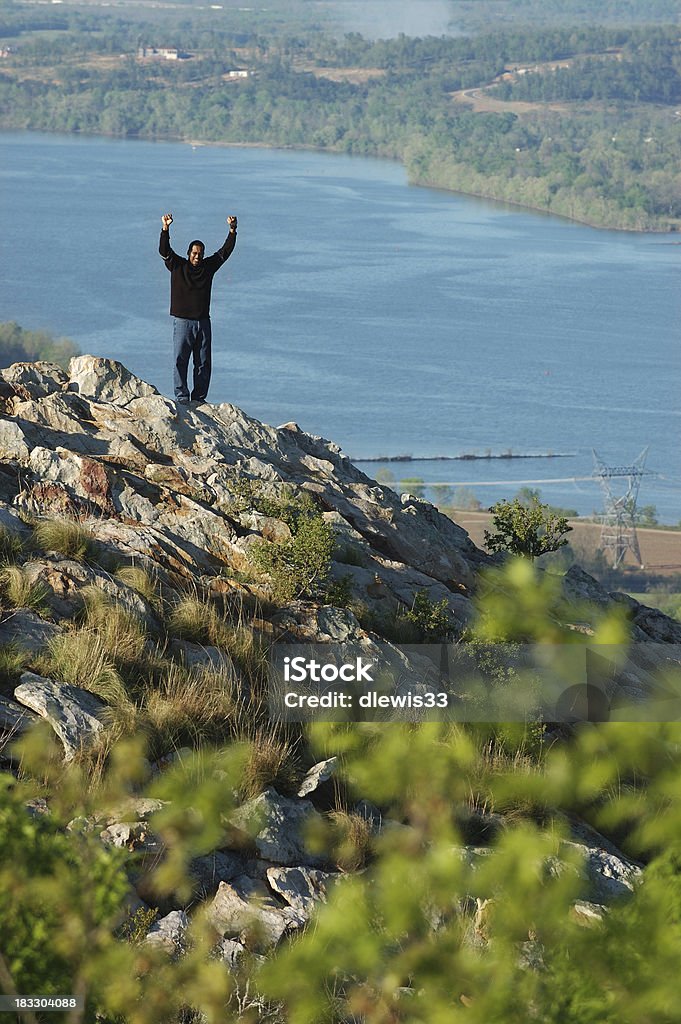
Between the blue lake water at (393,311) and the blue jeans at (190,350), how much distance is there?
52761 mm

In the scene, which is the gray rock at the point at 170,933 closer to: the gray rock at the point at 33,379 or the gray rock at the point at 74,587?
the gray rock at the point at 74,587

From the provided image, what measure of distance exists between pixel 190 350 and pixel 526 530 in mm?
2989

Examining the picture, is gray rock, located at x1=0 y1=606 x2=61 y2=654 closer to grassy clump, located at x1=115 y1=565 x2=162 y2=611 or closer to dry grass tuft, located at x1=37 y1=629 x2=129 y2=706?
dry grass tuft, located at x1=37 y1=629 x2=129 y2=706

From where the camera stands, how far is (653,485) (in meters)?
67.1

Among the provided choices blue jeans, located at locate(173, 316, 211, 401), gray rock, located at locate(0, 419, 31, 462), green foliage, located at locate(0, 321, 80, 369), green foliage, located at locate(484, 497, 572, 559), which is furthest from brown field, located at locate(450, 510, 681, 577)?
gray rock, located at locate(0, 419, 31, 462)

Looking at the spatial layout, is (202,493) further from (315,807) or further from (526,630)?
(526,630)

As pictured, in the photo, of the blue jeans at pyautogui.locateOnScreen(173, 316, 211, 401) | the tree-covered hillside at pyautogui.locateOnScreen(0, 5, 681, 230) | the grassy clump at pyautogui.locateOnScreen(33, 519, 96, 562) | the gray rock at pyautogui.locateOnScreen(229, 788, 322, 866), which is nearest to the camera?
the gray rock at pyautogui.locateOnScreen(229, 788, 322, 866)

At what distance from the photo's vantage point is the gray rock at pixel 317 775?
4.55m

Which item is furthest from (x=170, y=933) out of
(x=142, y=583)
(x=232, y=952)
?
(x=142, y=583)

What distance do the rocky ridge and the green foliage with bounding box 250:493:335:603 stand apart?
0.36 ft

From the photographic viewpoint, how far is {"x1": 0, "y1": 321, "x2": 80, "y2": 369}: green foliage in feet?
238

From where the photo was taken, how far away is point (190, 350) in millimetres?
9047

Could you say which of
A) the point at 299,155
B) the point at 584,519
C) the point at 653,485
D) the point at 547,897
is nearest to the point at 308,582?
the point at 547,897
